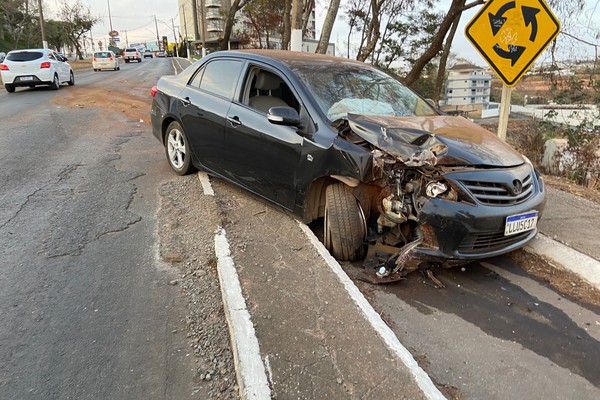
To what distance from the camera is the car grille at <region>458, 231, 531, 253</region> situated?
3.31 meters

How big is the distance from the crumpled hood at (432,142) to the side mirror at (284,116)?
48 centimetres

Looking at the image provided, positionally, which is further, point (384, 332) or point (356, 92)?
point (356, 92)

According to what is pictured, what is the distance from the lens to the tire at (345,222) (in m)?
3.71

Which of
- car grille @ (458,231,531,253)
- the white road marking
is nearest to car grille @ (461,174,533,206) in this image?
car grille @ (458,231,531,253)

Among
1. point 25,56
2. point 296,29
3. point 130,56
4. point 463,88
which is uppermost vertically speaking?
point 130,56

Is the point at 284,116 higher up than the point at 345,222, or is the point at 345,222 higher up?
the point at 284,116

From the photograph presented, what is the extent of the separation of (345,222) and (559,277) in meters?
1.87

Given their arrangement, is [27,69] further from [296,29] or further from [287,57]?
[287,57]

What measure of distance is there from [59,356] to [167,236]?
1770 mm

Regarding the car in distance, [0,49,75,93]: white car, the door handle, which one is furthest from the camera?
the car in distance

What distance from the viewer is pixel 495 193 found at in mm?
3328

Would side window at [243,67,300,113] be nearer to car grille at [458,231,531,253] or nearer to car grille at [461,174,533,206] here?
car grille at [461,174,533,206]

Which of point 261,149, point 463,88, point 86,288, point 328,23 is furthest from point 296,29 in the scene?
point 463,88

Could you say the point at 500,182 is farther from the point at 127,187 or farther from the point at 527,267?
the point at 127,187
